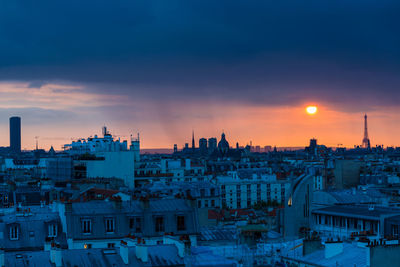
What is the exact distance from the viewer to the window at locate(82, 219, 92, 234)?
44.8 meters

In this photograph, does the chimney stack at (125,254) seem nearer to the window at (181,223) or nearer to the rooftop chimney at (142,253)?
the rooftop chimney at (142,253)

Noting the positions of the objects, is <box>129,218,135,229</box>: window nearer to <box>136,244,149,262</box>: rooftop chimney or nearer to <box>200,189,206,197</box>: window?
<box>136,244,149,262</box>: rooftop chimney

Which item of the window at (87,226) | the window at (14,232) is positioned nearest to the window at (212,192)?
the window at (87,226)

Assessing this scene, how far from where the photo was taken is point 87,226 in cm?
4488

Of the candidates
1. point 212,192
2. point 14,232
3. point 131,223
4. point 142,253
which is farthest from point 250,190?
point 142,253

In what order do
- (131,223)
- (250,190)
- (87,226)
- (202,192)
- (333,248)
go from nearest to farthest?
(333,248)
(87,226)
(131,223)
(202,192)
(250,190)

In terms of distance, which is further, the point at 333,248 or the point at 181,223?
the point at 181,223

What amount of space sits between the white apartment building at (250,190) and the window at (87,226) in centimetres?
9386

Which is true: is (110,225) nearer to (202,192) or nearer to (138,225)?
(138,225)

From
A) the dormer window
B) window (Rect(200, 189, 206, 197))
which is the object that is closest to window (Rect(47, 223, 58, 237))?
the dormer window

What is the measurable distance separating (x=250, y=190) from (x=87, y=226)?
104066 millimetres

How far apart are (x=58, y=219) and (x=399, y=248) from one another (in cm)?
2199

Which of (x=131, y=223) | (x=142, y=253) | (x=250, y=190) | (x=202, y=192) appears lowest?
(x=250, y=190)

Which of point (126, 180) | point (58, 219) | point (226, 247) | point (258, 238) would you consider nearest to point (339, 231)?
point (258, 238)
